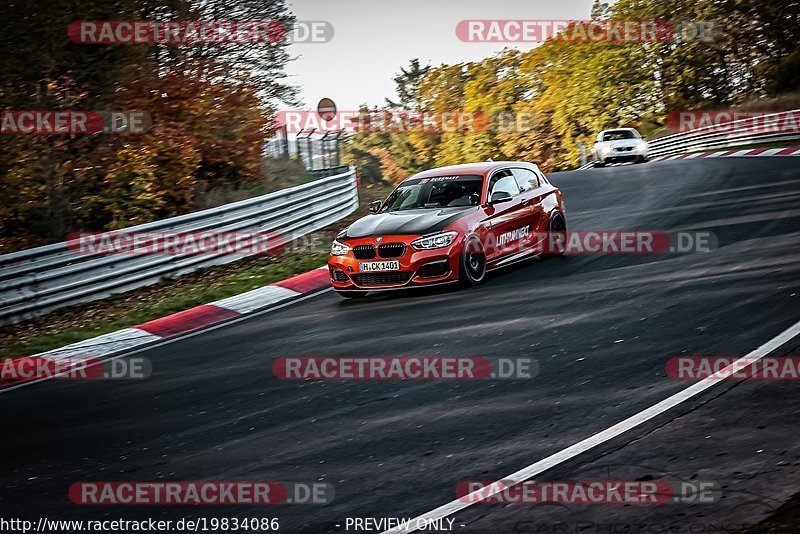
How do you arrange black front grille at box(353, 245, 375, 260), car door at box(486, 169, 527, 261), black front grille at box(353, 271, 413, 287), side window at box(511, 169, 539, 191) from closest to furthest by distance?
1. black front grille at box(353, 271, 413, 287)
2. black front grille at box(353, 245, 375, 260)
3. car door at box(486, 169, 527, 261)
4. side window at box(511, 169, 539, 191)

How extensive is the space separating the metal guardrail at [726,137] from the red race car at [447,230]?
75.8ft

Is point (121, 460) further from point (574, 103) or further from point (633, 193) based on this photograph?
point (574, 103)

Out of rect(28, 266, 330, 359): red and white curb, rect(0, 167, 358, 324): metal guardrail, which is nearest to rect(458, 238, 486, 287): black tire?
rect(28, 266, 330, 359): red and white curb

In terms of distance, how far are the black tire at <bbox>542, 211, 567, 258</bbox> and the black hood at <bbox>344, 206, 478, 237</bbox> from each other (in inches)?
67.8

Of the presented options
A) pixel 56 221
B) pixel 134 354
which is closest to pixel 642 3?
pixel 56 221

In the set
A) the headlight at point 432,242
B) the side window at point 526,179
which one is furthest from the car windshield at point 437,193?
the headlight at point 432,242

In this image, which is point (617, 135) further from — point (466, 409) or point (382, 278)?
point (466, 409)

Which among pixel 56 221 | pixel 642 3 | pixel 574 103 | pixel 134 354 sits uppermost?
pixel 642 3

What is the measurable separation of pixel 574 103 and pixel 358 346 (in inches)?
2726

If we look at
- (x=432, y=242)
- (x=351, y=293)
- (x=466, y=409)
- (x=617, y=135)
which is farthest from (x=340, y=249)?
(x=617, y=135)

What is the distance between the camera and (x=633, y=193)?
2050 cm

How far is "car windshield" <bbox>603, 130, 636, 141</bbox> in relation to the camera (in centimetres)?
3681

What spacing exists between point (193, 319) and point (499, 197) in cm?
420

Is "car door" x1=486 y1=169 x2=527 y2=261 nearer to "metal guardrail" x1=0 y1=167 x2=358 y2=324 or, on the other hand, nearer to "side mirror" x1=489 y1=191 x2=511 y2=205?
"side mirror" x1=489 y1=191 x2=511 y2=205
